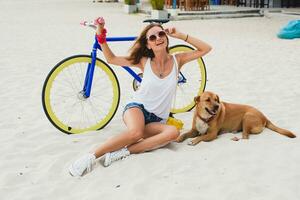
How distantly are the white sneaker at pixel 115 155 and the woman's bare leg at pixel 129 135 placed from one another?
4cm

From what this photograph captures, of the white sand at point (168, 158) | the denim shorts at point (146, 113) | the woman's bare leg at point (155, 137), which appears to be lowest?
the white sand at point (168, 158)

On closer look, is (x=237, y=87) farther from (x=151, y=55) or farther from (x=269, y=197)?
(x=269, y=197)

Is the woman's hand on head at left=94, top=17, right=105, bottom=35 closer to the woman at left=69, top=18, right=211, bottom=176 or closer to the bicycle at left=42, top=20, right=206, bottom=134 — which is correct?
the woman at left=69, top=18, right=211, bottom=176

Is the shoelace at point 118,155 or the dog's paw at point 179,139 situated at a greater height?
the shoelace at point 118,155

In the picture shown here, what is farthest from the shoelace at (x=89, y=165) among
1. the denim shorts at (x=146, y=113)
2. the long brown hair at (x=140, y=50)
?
the long brown hair at (x=140, y=50)

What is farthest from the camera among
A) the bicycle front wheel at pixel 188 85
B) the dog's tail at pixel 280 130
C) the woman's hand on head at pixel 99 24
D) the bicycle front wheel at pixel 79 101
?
the bicycle front wheel at pixel 188 85

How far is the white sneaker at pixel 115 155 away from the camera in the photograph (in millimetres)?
4027

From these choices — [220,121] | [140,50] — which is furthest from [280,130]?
[140,50]

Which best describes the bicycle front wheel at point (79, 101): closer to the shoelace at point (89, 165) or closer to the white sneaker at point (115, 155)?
the white sneaker at point (115, 155)

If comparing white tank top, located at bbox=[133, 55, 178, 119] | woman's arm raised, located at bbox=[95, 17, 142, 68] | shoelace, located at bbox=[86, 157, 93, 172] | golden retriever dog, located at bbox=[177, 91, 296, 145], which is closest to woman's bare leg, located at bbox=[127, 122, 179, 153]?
white tank top, located at bbox=[133, 55, 178, 119]

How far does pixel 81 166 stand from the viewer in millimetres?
3859

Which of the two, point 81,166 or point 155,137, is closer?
point 81,166

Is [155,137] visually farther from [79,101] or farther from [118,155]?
[79,101]

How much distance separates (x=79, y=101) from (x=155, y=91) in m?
1.54
